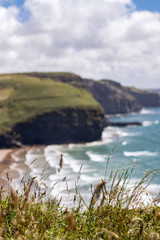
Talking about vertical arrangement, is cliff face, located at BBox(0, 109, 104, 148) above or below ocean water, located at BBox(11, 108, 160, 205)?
above

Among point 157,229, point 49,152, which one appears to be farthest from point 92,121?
point 157,229

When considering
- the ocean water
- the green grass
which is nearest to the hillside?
the green grass

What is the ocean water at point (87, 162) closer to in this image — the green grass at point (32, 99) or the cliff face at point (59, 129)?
the cliff face at point (59, 129)

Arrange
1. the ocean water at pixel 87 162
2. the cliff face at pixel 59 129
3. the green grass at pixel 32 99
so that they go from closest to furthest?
the ocean water at pixel 87 162, the cliff face at pixel 59 129, the green grass at pixel 32 99

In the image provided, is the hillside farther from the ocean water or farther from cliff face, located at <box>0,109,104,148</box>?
the ocean water

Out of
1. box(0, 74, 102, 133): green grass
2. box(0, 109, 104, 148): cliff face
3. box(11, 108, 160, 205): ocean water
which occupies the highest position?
box(0, 74, 102, 133): green grass

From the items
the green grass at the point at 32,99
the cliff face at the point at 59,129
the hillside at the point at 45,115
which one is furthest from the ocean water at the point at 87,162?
the green grass at the point at 32,99

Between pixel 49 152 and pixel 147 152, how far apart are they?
26.4 meters

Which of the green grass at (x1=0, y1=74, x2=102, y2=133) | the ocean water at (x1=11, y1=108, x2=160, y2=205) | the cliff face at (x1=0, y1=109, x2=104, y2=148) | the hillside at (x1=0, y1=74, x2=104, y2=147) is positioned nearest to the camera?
the ocean water at (x1=11, y1=108, x2=160, y2=205)

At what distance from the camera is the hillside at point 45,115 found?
89062mm

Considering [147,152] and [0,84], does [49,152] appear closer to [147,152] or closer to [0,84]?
[147,152]

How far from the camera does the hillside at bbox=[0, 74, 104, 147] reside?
89062 millimetres

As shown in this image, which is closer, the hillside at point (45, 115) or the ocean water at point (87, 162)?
the ocean water at point (87, 162)

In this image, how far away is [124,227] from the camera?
691cm
